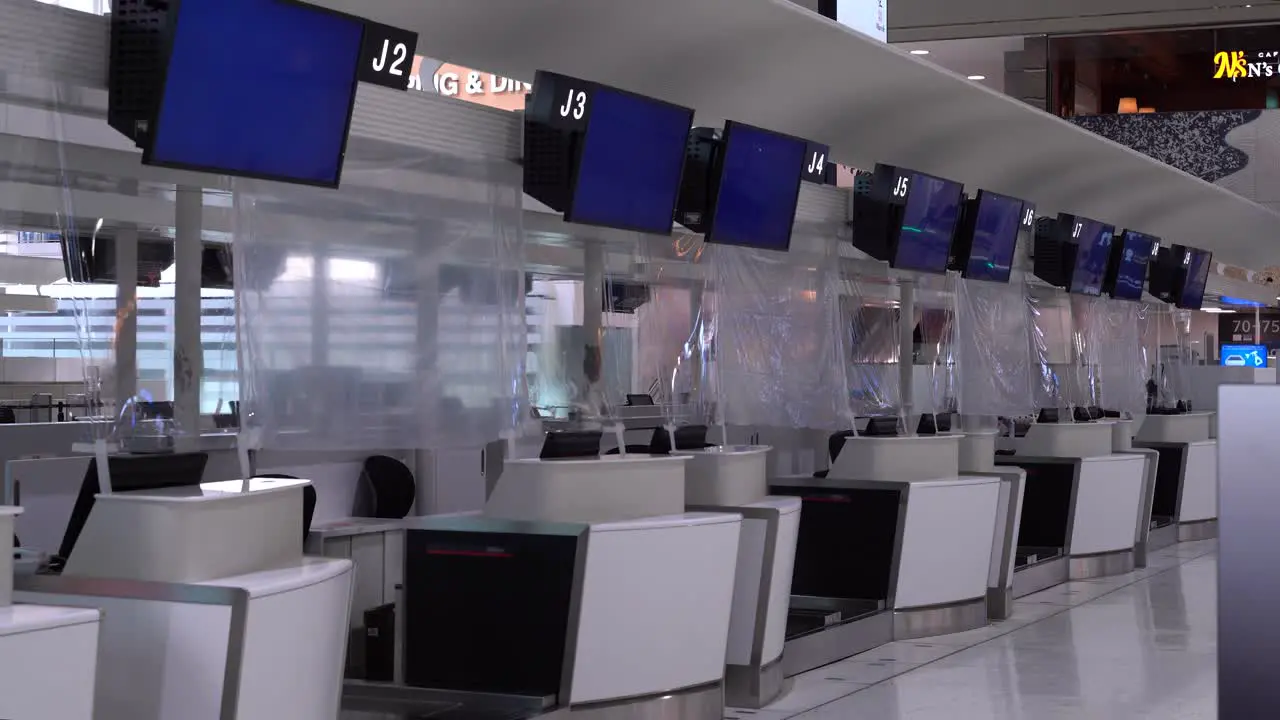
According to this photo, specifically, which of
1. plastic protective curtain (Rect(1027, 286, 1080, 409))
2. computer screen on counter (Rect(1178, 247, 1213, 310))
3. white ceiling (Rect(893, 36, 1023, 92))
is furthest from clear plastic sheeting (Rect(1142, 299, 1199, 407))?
white ceiling (Rect(893, 36, 1023, 92))

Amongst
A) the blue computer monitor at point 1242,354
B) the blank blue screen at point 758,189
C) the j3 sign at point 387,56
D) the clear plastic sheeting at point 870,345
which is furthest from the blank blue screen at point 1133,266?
the j3 sign at point 387,56

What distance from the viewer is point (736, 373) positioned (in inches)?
291

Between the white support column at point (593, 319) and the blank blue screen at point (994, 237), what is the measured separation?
3.98 meters

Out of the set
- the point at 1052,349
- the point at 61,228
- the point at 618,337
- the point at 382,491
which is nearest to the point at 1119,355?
the point at 1052,349

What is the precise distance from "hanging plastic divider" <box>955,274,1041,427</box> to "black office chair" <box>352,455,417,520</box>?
3577 millimetres

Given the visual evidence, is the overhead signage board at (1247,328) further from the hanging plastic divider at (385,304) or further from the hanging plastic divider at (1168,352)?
the hanging plastic divider at (385,304)

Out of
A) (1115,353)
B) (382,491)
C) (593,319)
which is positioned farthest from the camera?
(1115,353)

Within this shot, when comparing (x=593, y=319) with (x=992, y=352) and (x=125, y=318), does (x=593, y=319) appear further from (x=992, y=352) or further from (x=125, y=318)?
(x=992, y=352)

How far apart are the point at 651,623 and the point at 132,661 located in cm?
231

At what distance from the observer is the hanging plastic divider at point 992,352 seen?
968cm

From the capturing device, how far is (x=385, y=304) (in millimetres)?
5332

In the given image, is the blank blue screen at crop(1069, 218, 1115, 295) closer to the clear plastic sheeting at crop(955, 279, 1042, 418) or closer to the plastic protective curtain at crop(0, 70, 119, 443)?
the clear plastic sheeting at crop(955, 279, 1042, 418)

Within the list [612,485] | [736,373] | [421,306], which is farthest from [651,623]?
[736,373]

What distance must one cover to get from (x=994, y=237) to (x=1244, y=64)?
8.95 meters
